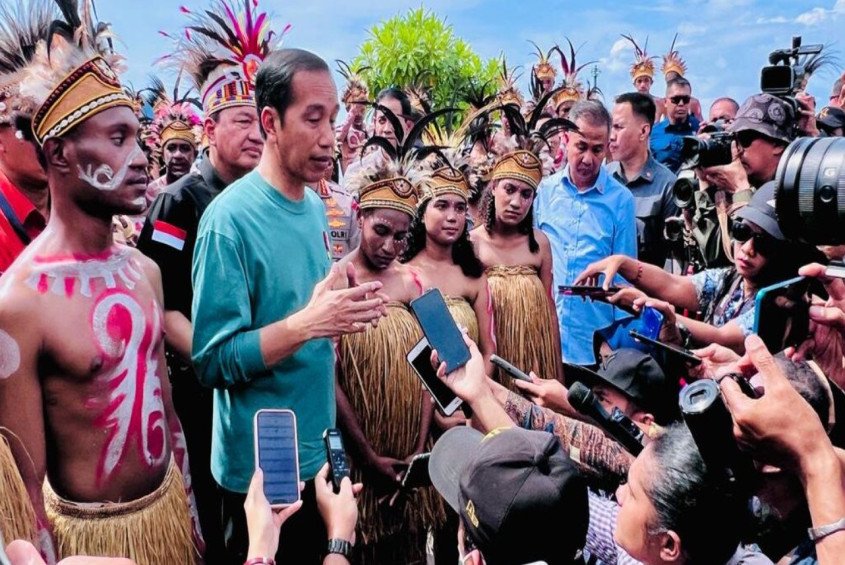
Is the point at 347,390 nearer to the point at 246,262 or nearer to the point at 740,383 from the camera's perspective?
the point at 246,262

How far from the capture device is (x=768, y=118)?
153 inches

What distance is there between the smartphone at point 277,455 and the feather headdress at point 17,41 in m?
1.18

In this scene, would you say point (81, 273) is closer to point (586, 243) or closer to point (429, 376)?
point (429, 376)

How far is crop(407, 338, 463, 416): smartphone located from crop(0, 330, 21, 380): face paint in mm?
1265

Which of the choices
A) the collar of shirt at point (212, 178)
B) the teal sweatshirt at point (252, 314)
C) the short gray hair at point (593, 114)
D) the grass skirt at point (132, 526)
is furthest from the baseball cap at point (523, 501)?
the short gray hair at point (593, 114)

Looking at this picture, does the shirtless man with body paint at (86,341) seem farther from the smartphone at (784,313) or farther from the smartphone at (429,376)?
the smartphone at (784,313)

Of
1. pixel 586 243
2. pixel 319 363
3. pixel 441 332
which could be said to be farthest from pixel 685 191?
pixel 319 363

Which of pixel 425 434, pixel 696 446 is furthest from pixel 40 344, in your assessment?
pixel 425 434

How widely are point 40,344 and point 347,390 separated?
1.74 m

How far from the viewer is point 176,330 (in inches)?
111

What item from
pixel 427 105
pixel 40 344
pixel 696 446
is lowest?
pixel 696 446

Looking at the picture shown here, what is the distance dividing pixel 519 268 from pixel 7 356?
9.86 ft

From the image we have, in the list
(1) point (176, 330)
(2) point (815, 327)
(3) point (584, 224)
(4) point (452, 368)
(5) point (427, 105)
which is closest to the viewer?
(2) point (815, 327)

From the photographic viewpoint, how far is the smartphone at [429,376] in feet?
8.83
